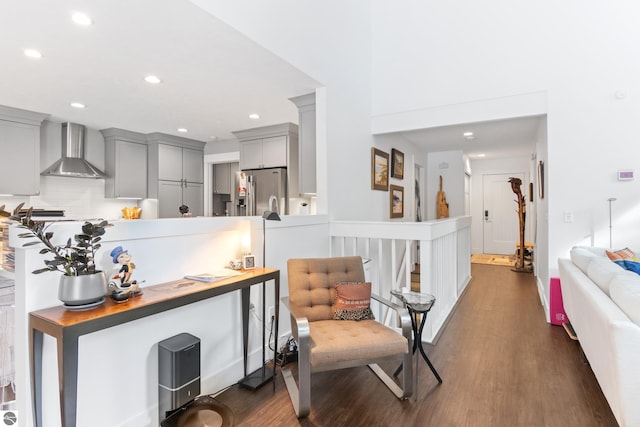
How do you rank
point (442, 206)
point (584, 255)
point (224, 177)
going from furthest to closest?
1. point (442, 206)
2. point (224, 177)
3. point (584, 255)

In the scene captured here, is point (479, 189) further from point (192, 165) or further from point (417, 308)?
point (417, 308)

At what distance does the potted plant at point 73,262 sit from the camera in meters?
1.53

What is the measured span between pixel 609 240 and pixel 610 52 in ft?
6.18

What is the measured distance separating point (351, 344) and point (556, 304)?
273 cm

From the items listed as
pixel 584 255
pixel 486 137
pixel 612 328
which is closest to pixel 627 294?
pixel 612 328

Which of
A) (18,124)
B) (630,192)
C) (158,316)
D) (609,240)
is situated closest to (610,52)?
(630,192)

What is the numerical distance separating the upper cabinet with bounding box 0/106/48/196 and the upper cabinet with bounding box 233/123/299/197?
8.44ft

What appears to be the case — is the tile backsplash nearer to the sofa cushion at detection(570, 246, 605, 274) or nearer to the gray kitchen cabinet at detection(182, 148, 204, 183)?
the gray kitchen cabinet at detection(182, 148, 204, 183)

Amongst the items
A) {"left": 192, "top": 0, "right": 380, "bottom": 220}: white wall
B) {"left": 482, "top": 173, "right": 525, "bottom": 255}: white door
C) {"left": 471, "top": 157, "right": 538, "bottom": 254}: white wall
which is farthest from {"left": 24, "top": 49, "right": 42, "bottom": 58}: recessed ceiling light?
{"left": 482, "top": 173, "right": 525, "bottom": 255}: white door

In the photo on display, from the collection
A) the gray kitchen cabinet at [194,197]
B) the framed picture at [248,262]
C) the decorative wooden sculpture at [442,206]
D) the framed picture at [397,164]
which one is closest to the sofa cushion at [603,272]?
the framed picture at [248,262]

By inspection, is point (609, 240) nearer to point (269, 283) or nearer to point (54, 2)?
point (269, 283)

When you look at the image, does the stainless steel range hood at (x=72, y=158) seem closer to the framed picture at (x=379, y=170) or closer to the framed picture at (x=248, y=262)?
the framed picture at (x=248, y=262)

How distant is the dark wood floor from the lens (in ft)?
6.79

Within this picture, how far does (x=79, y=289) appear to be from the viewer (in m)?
1.57
